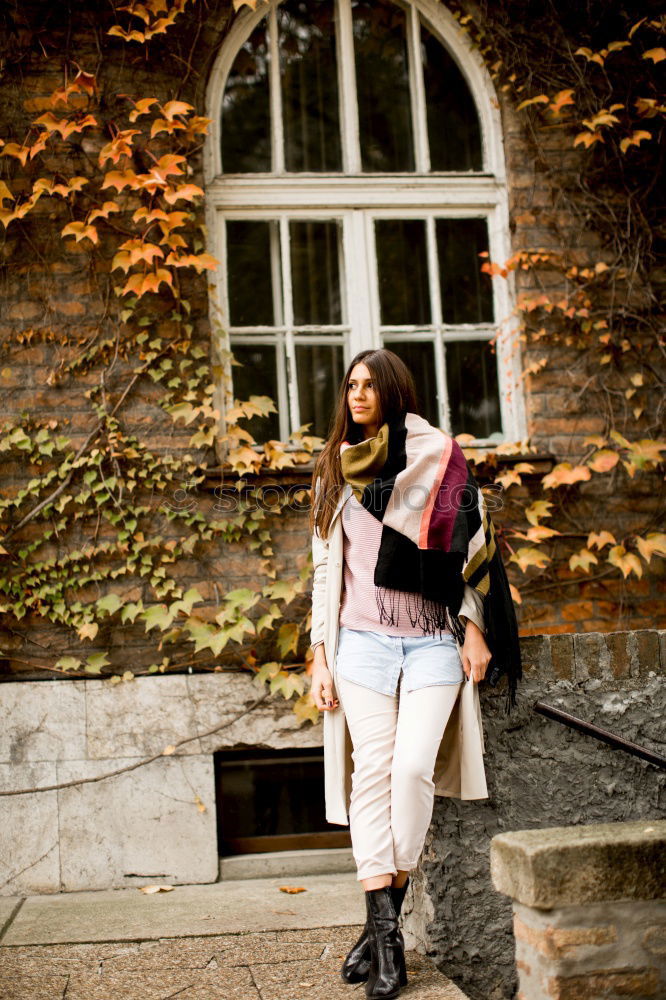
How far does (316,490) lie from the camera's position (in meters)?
3.14

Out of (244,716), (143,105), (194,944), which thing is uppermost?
(143,105)

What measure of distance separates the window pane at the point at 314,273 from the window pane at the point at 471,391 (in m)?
0.66

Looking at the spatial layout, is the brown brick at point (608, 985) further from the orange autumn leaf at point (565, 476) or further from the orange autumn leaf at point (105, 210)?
the orange autumn leaf at point (105, 210)

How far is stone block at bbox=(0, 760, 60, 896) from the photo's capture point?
4.04 metres

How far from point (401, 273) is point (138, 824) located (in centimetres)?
300

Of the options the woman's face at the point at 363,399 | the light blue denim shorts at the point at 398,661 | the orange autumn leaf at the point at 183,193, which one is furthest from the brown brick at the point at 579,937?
the orange autumn leaf at the point at 183,193

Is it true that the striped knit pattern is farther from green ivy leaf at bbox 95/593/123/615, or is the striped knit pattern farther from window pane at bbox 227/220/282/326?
window pane at bbox 227/220/282/326

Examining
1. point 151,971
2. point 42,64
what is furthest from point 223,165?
point 151,971

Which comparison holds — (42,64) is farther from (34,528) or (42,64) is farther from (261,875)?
(261,875)

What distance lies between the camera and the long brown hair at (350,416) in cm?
303

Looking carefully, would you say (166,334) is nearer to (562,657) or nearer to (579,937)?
(562,657)

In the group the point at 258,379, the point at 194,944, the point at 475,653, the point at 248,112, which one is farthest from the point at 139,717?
the point at 248,112

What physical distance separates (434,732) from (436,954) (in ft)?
2.63

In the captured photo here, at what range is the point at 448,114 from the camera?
16.4 feet
